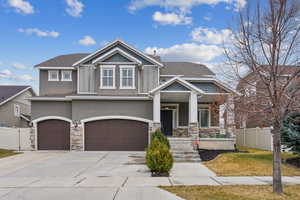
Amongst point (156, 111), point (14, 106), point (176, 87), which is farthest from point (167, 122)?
point (14, 106)

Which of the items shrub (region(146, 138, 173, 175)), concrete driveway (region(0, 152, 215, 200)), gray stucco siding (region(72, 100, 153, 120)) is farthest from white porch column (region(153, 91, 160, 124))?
shrub (region(146, 138, 173, 175))

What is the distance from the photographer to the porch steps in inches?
551

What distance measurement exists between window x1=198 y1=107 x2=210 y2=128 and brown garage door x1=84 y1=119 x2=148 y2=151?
4.39 m

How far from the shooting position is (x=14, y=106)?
89.1 ft

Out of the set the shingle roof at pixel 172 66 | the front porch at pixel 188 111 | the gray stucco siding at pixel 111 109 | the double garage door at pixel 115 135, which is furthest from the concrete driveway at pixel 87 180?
the shingle roof at pixel 172 66

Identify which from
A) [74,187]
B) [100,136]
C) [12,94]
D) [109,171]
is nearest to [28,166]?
[109,171]

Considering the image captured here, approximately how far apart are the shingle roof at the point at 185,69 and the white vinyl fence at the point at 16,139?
11.9m

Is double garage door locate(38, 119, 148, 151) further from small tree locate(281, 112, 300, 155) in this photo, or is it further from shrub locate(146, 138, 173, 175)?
small tree locate(281, 112, 300, 155)

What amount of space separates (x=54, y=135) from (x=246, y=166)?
14.1 metres

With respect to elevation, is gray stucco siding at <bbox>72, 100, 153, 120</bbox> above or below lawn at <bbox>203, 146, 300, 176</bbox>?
above

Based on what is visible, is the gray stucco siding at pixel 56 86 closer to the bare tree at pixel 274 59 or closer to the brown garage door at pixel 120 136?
the brown garage door at pixel 120 136

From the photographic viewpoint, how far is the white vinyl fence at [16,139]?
19562mm

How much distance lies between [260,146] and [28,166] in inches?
558

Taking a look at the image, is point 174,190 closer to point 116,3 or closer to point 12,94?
point 116,3
